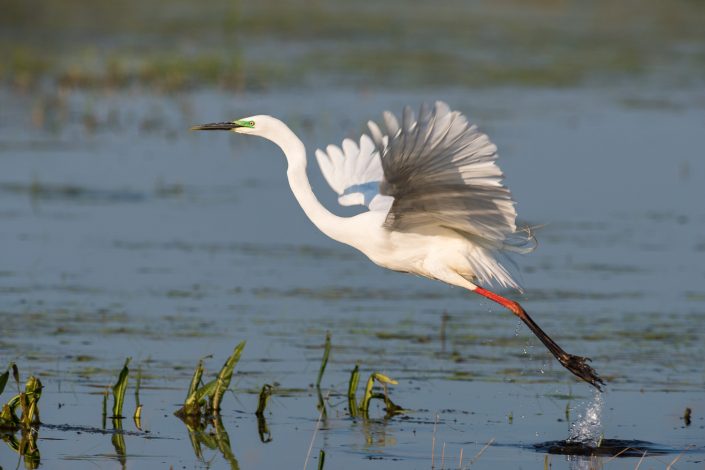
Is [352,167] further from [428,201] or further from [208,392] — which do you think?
[208,392]

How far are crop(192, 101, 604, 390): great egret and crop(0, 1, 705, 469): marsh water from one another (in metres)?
0.82

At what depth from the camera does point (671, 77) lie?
23.7m

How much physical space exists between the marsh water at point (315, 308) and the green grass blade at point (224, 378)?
13cm

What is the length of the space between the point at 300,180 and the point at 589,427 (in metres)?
2.16

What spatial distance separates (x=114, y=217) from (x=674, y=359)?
6.11 m

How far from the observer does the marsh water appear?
7.30 meters

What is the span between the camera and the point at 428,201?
6879 mm

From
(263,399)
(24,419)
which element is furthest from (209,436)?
(24,419)

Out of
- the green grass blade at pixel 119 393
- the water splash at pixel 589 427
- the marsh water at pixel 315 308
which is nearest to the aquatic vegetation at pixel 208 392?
the marsh water at pixel 315 308

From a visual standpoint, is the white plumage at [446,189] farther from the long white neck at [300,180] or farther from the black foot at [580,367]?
the black foot at [580,367]

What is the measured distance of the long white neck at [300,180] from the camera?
286 inches

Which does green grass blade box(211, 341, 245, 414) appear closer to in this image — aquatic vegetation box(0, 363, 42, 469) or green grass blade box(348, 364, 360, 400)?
green grass blade box(348, 364, 360, 400)

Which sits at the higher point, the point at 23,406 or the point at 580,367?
the point at 580,367

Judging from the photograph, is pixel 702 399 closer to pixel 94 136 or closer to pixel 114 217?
pixel 114 217
